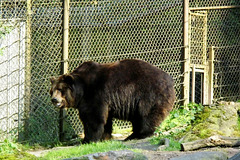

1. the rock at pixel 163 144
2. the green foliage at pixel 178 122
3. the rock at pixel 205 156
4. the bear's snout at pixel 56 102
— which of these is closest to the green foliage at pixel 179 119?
the green foliage at pixel 178 122

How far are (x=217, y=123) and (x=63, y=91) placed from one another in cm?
349

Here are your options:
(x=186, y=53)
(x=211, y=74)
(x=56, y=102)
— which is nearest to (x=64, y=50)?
(x=56, y=102)

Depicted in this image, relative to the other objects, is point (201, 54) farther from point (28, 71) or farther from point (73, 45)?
point (28, 71)

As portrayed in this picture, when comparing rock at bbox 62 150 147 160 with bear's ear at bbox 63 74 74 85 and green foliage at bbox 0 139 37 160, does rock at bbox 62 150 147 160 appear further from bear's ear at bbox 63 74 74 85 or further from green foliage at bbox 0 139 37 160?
bear's ear at bbox 63 74 74 85

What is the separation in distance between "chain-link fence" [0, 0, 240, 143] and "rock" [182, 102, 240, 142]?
2671mm

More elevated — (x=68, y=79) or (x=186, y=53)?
(x=186, y=53)

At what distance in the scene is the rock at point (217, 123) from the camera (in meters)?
8.85

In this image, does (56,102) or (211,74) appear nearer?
(56,102)

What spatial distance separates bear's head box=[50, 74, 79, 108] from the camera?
10.7 metres

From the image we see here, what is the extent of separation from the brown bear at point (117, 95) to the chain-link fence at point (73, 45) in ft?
3.16

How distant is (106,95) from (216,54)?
14.5ft

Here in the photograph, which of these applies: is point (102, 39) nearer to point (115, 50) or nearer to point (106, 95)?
point (115, 50)

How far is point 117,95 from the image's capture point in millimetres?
10695

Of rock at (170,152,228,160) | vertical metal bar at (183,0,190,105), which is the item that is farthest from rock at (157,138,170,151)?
vertical metal bar at (183,0,190,105)
